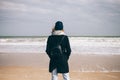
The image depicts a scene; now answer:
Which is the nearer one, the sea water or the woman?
the woman

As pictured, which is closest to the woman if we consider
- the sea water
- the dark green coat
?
the dark green coat

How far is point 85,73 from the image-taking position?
8.32 metres

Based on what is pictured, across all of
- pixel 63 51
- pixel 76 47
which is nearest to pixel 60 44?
pixel 63 51

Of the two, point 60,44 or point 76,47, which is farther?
point 76,47

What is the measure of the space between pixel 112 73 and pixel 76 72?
0.98 metres

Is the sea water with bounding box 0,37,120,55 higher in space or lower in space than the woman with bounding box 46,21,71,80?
lower

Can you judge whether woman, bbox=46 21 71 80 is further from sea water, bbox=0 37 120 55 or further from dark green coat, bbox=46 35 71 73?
sea water, bbox=0 37 120 55

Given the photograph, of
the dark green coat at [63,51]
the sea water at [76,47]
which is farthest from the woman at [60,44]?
the sea water at [76,47]

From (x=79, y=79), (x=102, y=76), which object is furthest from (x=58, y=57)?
(x=102, y=76)

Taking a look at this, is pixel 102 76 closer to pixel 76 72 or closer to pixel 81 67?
pixel 76 72

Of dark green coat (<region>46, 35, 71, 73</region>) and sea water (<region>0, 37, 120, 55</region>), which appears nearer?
dark green coat (<region>46, 35, 71, 73</region>)

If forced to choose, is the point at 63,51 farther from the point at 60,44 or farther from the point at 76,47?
the point at 76,47

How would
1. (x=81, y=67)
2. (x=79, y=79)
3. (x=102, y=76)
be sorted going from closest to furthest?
(x=79, y=79) < (x=102, y=76) < (x=81, y=67)

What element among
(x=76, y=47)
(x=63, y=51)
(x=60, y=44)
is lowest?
(x=76, y=47)
